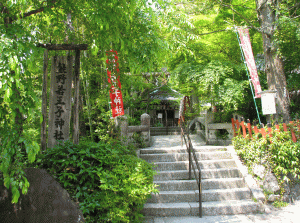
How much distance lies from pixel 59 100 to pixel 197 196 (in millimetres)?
4179

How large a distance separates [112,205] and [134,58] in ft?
9.46

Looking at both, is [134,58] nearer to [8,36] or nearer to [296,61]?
[8,36]

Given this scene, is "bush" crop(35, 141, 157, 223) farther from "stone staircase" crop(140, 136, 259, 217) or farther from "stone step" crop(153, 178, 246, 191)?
"stone step" crop(153, 178, 246, 191)

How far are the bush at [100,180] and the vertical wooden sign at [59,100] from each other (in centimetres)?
65

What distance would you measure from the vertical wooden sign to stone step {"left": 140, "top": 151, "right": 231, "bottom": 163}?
9.62ft

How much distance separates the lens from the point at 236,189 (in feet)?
19.5

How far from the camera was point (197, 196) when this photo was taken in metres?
5.62

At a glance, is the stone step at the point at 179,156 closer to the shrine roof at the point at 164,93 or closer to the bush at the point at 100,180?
the bush at the point at 100,180

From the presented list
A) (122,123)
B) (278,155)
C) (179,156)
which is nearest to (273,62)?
(278,155)

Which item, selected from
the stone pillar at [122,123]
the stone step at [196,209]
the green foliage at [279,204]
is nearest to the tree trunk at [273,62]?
the green foliage at [279,204]

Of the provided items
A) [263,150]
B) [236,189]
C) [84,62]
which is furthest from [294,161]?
[84,62]

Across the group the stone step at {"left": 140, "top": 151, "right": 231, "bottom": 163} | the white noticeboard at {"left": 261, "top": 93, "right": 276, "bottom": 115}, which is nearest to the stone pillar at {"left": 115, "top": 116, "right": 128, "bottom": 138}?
the stone step at {"left": 140, "top": 151, "right": 231, "bottom": 163}

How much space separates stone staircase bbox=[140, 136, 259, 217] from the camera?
205 inches

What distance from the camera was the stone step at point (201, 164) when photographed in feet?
22.4
